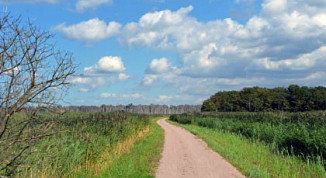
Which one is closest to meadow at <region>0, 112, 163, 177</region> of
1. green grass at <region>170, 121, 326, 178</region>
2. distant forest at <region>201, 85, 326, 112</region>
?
green grass at <region>170, 121, 326, 178</region>

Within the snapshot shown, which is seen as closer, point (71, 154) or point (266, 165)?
point (71, 154)

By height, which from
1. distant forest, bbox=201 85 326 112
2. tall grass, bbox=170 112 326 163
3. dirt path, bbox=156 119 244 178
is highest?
distant forest, bbox=201 85 326 112

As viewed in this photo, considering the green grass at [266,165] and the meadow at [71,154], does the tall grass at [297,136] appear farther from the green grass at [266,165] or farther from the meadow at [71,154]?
the meadow at [71,154]

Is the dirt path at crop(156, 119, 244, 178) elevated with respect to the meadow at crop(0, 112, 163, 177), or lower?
lower

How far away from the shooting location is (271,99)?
348 feet

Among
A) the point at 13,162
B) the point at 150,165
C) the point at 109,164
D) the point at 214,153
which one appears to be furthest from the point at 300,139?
the point at 13,162

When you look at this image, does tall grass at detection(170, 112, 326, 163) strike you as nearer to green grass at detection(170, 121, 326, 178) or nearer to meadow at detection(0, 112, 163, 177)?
green grass at detection(170, 121, 326, 178)

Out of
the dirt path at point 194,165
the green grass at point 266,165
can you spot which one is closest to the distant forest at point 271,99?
the green grass at point 266,165

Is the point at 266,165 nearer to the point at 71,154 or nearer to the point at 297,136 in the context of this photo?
the point at 297,136

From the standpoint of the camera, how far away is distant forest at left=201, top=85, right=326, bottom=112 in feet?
307

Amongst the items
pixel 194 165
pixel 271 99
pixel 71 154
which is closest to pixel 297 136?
pixel 194 165

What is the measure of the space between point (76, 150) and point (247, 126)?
67.6 feet

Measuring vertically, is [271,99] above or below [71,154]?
above

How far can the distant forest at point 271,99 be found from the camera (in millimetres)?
93562
